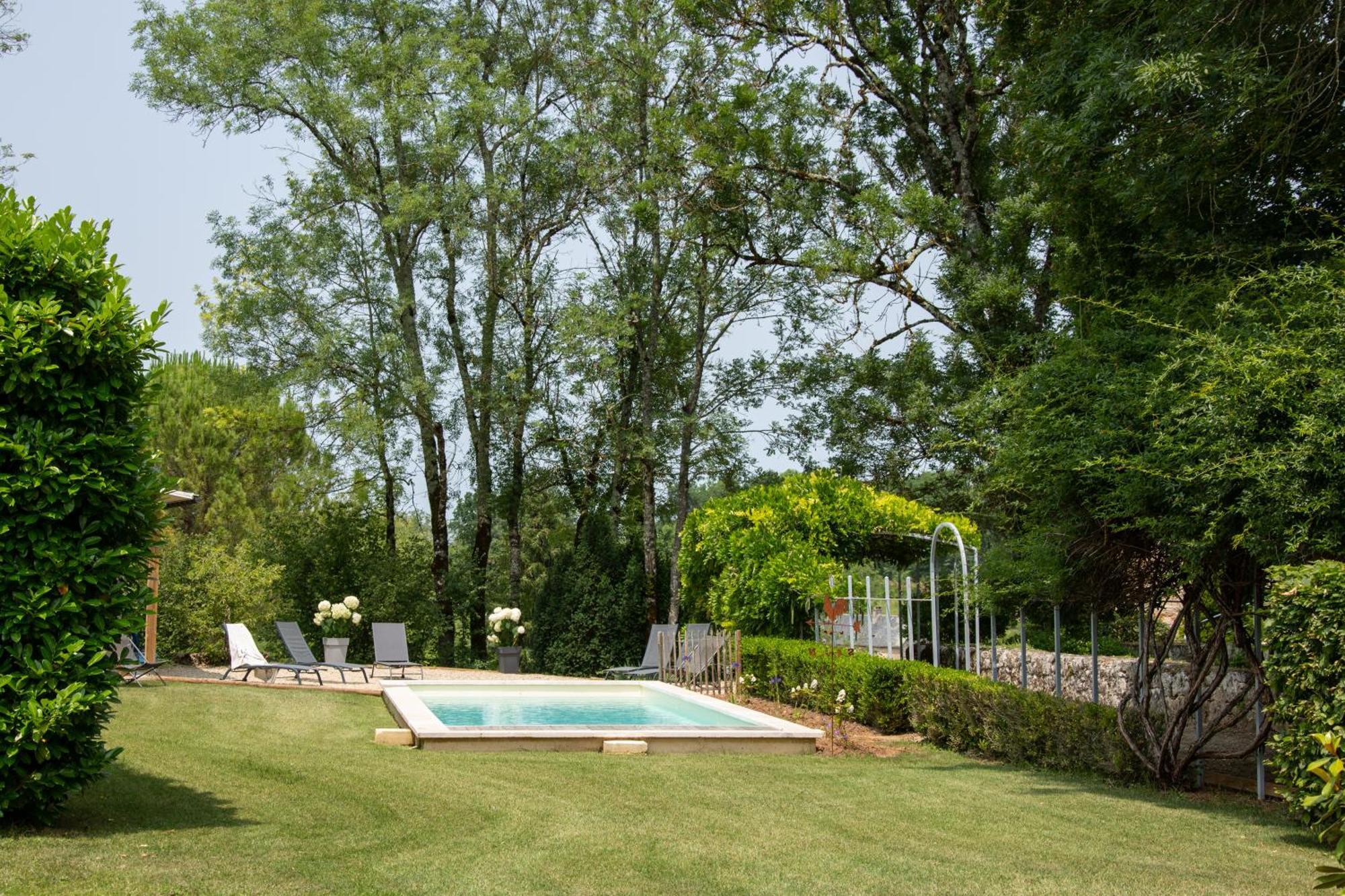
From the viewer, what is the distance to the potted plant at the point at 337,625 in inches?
715

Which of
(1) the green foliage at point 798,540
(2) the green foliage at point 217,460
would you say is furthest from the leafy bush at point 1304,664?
(2) the green foliage at point 217,460

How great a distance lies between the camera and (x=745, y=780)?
28.0 ft

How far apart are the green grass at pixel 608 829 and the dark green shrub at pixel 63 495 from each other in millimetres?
474

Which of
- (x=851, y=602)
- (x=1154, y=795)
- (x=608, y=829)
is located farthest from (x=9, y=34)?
(x=1154, y=795)

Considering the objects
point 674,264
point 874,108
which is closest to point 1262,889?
point 874,108

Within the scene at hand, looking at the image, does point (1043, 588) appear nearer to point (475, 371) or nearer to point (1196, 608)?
point (1196, 608)

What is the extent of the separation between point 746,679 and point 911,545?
12.3 feet

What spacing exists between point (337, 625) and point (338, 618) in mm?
138

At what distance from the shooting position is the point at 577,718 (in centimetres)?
1364

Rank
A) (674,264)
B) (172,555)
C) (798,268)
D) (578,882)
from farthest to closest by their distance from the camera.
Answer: (674,264)
(798,268)
(172,555)
(578,882)

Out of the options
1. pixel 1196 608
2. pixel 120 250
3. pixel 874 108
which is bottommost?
pixel 1196 608

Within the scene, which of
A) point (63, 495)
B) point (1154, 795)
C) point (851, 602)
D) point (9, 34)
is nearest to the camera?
point (63, 495)

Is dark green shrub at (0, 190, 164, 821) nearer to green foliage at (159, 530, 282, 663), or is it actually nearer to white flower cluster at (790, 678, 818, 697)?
white flower cluster at (790, 678, 818, 697)

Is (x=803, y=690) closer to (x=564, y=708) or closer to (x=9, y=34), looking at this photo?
(x=564, y=708)
